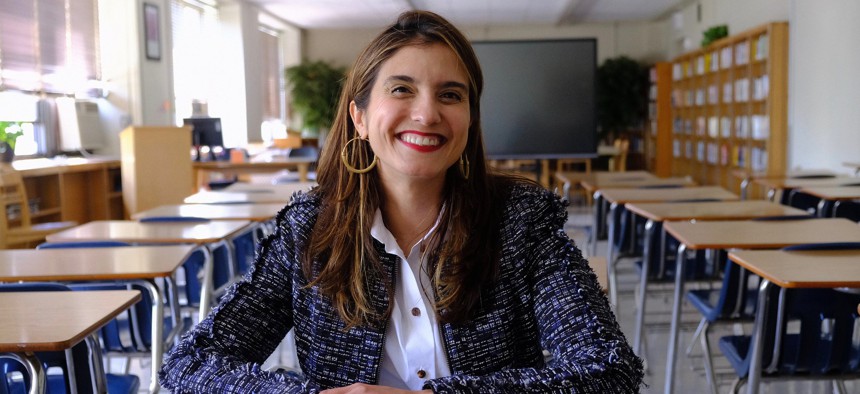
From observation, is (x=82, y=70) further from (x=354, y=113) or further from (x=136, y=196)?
(x=354, y=113)

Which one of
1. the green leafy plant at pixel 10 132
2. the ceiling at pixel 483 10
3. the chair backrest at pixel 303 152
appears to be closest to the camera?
the green leafy plant at pixel 10 132

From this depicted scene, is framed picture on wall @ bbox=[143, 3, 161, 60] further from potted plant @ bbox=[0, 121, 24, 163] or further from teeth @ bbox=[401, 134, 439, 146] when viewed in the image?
teeth @ bbox=[401, 134, 439, 146]

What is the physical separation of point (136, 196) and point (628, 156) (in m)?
10.2

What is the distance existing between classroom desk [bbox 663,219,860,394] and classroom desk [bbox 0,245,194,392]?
1841 millimetres

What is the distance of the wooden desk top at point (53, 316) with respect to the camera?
6.20 ft

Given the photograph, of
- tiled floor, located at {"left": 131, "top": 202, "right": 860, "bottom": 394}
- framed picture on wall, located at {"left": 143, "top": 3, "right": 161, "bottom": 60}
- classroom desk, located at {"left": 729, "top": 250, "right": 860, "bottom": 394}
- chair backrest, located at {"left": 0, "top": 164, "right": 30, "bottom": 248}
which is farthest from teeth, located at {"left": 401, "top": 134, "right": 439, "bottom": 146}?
framed picture on wall, located at {"left": 143, "top": 3, "right": 161, "bottom": 60}

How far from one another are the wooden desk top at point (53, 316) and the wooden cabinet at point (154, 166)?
18.0ft

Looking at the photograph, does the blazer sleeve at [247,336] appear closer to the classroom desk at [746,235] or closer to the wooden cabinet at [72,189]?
the classroom desk at [746,235]

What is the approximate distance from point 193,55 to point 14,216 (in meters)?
5.20

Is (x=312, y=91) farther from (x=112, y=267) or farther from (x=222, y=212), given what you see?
(x=112, y=267)

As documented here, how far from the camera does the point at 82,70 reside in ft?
27.9

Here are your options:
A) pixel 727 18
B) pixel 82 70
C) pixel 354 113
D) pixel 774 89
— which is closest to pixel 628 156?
pixel 727 18

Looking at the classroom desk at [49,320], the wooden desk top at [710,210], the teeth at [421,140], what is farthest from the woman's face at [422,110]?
the wooden desk top at [710,210]

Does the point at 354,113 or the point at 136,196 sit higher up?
the point at 354,113
